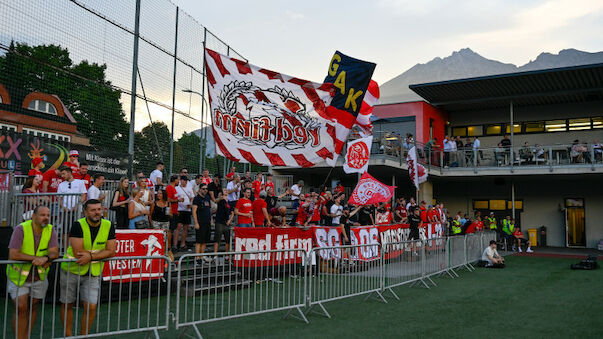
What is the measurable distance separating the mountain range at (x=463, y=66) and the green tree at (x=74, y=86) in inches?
5276

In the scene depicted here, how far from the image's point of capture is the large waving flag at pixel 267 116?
21.6 feet

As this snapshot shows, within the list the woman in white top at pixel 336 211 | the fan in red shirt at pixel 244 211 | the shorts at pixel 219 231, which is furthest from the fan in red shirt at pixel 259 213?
the woman in white top at pixel 336 211

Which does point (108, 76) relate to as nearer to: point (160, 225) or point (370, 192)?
point (160, 225)

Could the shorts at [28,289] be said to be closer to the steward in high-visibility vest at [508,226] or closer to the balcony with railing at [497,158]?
the balcony with railing at [497,158]

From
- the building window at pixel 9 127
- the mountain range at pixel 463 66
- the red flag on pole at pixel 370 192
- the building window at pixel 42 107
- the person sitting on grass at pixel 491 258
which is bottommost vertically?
the person sitting on grass at pixel 491 258

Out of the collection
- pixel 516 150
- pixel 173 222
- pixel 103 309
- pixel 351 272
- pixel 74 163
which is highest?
pixel 516 150

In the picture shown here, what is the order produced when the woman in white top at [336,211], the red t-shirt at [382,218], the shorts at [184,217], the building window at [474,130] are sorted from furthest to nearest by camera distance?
the building window at [474,130] < the red t-shirt at [382,218] < the woman in white top at [336,211] < the shorts at [184,217]

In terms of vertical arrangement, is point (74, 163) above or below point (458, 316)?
above

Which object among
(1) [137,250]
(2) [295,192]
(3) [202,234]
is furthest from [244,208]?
(2) [295,192]

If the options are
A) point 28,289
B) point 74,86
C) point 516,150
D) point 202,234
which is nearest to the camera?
point 28,289

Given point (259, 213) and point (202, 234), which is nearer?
point (202, 234)

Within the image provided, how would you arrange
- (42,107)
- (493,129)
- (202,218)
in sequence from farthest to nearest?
(493,129)
(42,107)
(202,218)

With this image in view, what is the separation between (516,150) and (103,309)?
Result: 2136 centimetres

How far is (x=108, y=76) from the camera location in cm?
1131
